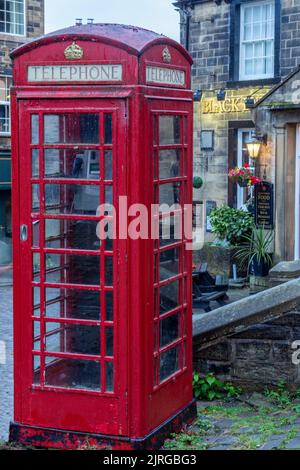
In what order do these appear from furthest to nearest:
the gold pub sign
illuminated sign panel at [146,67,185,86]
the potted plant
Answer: the gold pub sign
the potted plant
illuminated sign panel at [146,67,185,86]

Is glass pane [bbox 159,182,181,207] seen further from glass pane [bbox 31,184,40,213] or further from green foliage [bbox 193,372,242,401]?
green foliage [bbox 193,372,242,401]

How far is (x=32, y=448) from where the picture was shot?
539cm

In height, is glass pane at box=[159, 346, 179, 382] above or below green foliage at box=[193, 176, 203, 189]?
below

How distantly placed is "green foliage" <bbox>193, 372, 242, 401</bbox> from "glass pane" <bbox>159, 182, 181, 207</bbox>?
156 cm

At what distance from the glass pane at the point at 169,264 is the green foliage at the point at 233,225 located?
9.78 metres

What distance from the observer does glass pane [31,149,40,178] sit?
17.0 ft

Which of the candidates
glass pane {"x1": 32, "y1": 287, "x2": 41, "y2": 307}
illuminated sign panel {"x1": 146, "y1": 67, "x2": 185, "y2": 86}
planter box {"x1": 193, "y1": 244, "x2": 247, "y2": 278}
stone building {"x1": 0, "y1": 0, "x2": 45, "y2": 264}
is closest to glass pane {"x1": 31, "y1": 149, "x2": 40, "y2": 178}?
glass pane {"x1": 32, "y1": 287, "x2": 41, "y2": 307}

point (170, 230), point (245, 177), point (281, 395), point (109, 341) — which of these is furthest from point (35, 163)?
point (245, 177)

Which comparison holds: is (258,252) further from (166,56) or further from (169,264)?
(166,56)

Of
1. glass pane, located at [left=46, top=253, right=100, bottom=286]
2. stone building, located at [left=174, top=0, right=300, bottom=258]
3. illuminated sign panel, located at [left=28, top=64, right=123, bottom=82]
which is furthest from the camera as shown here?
stone building, located at [left=174, top=0, right=300, bottom=258]

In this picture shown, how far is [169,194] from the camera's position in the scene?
5.42 m

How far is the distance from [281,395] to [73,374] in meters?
1.73

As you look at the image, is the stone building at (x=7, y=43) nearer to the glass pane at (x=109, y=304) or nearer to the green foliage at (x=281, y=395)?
the green foliage at (x=281, y=395)

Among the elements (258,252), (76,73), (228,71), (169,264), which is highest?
(228,71)
